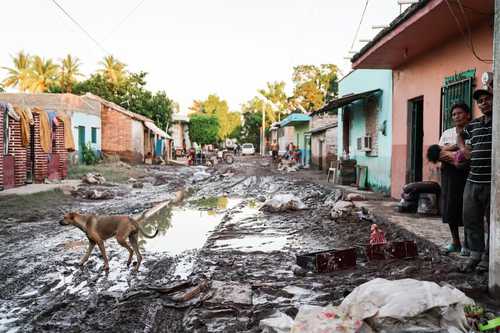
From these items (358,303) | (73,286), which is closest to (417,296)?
(358,303)

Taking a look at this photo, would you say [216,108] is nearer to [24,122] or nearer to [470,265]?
[24,122]

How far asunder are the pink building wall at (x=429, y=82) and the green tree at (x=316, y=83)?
133ft

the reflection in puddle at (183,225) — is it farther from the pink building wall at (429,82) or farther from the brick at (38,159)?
the brick at (38,159)

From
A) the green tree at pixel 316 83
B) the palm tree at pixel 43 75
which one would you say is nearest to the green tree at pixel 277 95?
the green tree at pixel 316 83

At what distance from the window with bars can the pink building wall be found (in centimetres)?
12

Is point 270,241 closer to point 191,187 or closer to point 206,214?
point 206,214

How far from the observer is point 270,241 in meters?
7.88

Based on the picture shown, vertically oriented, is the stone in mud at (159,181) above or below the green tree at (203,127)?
below

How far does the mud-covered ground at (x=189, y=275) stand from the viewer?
4176 millimetres

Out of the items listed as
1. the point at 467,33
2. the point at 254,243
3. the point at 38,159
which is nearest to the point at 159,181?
the point at 38,159

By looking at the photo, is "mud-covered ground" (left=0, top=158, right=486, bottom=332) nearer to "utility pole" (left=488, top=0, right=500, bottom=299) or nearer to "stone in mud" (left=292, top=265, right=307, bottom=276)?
"stone in mud" (left=292, top=265, right=307, bottom=276)

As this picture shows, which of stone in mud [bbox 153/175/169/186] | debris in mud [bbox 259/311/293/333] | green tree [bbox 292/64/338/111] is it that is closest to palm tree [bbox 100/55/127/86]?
green tree [bbox 292/64/338/111]

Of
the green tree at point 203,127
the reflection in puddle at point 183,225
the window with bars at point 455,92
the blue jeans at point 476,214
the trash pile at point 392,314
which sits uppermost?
the green tree at point 203,127

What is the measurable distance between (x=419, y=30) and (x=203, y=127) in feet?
195
